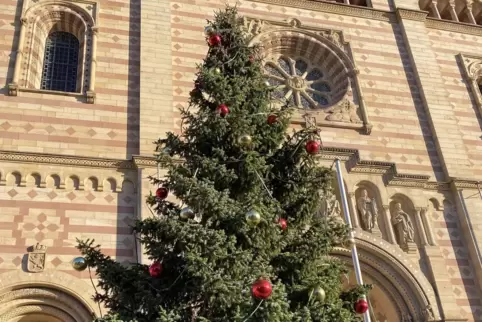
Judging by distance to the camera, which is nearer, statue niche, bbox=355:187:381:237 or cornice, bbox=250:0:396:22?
statue niche, bbox=355:187:381:237

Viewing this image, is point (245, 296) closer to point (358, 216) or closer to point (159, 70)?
point (358, 216)

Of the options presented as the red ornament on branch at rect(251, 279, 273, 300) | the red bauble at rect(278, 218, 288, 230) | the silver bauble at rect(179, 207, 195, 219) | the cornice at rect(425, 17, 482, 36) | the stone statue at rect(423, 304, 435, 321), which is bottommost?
the red ornament on branch at rect(251, 279, 273, 300)

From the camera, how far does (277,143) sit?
930cm

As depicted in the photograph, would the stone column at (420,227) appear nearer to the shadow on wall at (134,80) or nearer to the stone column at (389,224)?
the stone column at (389,224)

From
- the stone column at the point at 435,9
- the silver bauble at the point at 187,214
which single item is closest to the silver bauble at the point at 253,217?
the silver bauble at the point at 187,214

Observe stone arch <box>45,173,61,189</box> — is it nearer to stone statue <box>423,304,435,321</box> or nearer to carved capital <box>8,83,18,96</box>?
carved capital <box>8,83,18,96</box>

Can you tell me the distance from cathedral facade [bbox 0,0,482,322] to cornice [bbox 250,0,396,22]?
42 millimetres

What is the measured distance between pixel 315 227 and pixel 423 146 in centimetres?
868

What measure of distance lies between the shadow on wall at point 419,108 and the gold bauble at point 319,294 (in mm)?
9324

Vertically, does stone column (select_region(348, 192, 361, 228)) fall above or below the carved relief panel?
below

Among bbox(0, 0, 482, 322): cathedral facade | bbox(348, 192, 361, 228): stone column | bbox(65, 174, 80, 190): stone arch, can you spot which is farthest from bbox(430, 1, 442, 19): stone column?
bbox(65, 174, 80, 190): stone arch

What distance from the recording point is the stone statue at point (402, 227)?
1404 centimetres

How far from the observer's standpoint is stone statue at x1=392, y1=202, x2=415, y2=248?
14038 millimetres

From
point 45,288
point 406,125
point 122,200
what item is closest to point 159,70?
point 122,200
